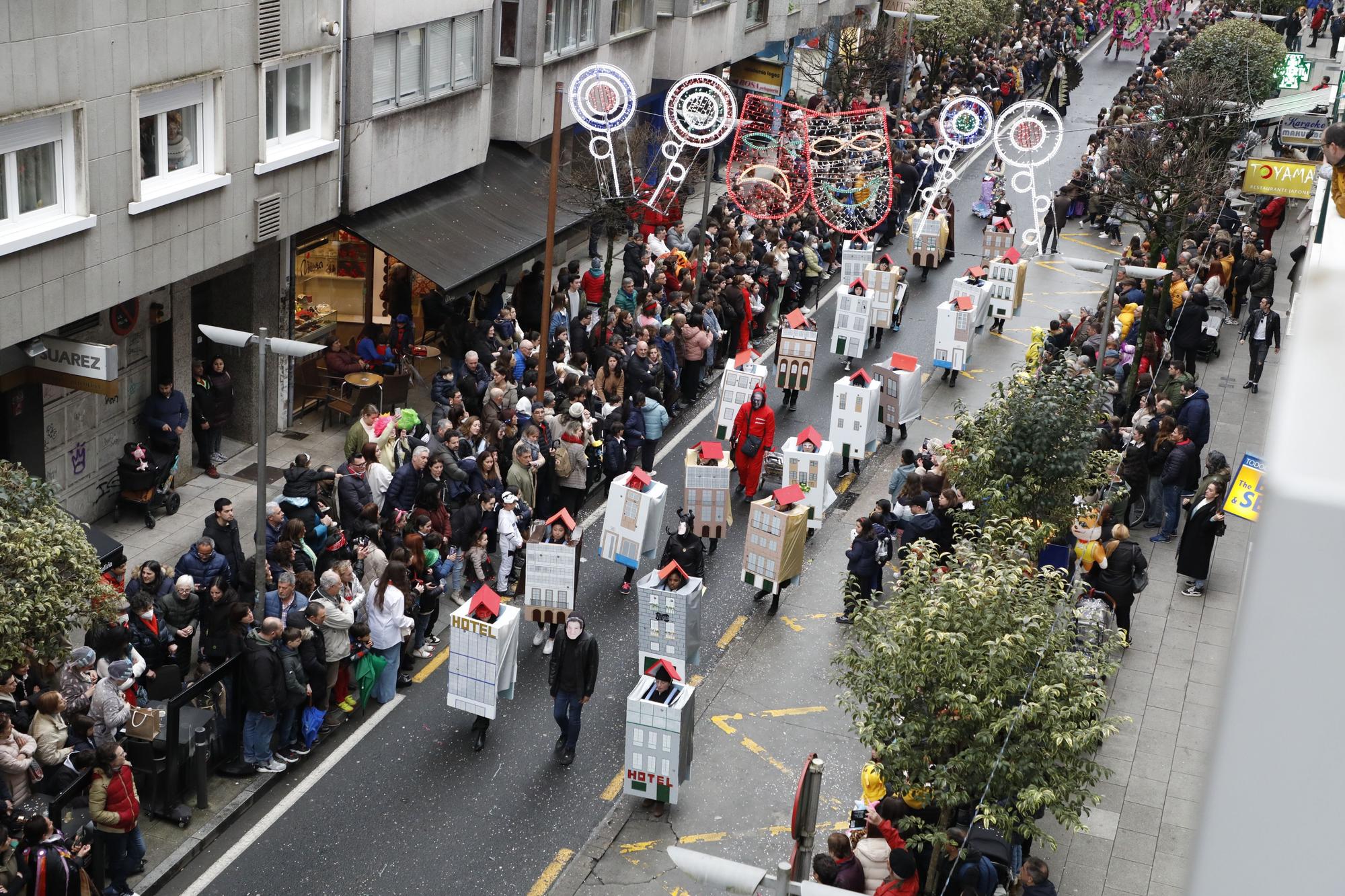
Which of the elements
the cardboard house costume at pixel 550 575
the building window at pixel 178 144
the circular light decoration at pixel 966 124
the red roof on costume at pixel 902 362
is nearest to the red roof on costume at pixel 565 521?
the cardboard house costume at pixel 550 575

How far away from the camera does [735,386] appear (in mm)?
22469

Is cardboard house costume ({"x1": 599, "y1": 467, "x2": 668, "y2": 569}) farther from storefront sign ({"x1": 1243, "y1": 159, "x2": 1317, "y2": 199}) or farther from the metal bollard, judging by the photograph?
storefront sign ({"x1": 1243, "y1": 159, "x2": 1317, "y2": 199})

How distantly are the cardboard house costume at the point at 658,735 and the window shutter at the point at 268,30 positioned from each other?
10329 millimetres

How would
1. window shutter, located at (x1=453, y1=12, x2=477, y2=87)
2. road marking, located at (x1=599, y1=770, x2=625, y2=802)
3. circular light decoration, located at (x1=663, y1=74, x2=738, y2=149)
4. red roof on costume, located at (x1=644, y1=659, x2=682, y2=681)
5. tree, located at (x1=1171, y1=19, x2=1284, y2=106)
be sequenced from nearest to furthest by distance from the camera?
red roof on costume, located at (x1=644, y1=659, x2=682, y2=681)
road marking, located at (x1=599, y1=770, x2=625, y2=802)
circular light decoration, located at (x1=663, y1=74, x2=738, y2=149)
window shutter, located at (x1=453, y1=12, x2=477, y2=87)
tree, located at (x1=1171, y1=19, x2=1284, y2=106)

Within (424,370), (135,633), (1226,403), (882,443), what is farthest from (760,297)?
(135,633)

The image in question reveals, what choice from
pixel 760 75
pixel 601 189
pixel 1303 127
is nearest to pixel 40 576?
pixel 601 189

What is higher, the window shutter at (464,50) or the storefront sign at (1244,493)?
the window shutter at (464,50)

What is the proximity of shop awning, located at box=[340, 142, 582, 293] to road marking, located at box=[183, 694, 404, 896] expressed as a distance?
360 inches

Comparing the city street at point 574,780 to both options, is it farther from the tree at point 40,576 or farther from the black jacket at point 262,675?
the tree at point 40,576

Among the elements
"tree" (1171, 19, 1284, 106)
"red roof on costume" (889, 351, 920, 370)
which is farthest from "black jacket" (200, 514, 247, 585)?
"tree" (1171, 19, 1284, 106)

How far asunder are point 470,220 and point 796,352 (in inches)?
231

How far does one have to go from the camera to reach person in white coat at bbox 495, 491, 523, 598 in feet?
57.7

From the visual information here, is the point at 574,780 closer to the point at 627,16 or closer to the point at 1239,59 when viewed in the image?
the point at 627,16

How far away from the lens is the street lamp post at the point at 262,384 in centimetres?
1384
